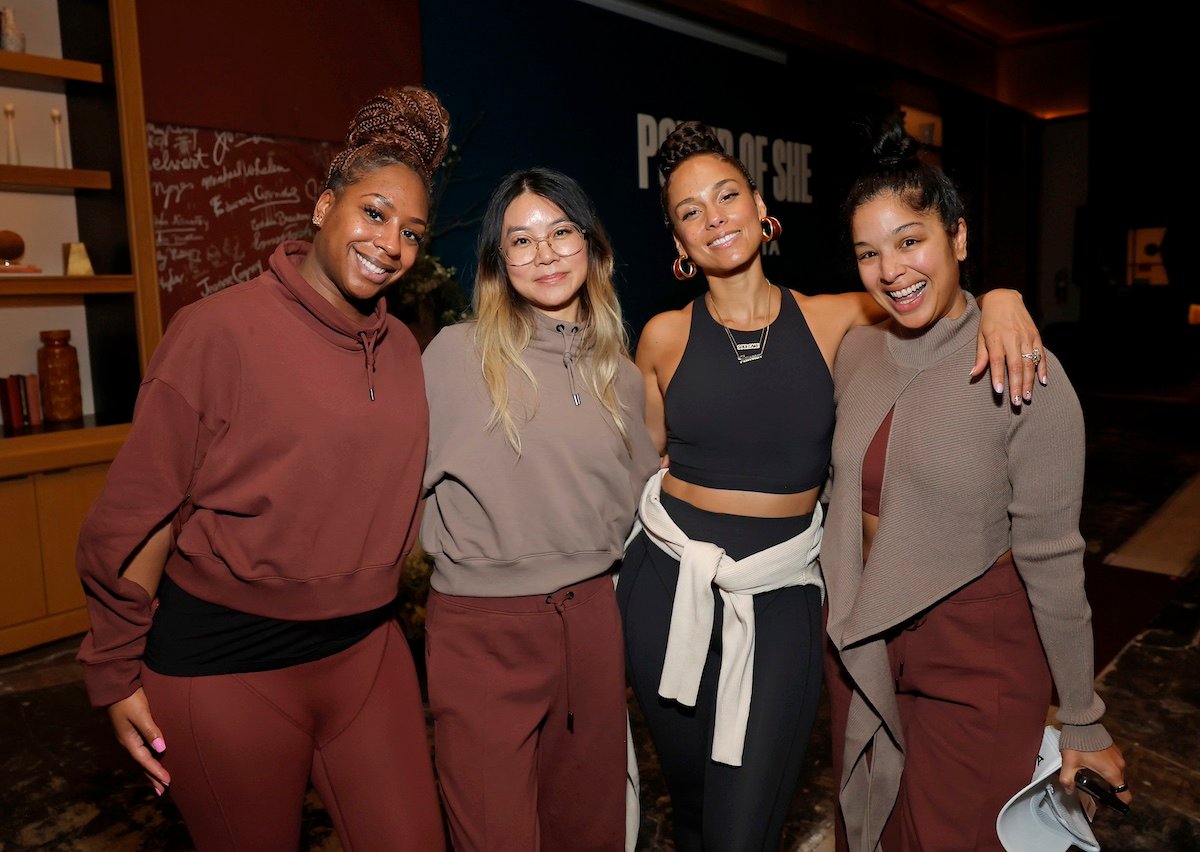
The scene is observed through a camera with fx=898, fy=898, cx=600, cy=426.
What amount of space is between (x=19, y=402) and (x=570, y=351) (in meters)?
3.12

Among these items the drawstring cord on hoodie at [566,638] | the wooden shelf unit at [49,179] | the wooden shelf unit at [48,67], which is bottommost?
the drawstring cord on hoodie at [566,638]

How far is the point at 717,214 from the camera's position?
1.99 m

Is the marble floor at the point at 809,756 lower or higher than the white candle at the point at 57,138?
lower

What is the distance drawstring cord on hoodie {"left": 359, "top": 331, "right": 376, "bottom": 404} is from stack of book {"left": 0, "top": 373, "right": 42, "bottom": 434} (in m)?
3.02

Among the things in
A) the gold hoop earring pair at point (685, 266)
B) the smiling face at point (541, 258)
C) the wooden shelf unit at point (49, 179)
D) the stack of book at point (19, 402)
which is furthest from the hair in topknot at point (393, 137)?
the stack of book at point (19, 402)

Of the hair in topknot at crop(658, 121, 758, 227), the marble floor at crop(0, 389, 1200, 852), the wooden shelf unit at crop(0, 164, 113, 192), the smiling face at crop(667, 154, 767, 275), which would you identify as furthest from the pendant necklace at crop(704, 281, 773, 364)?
the wooden shelf unit at crop(0, 164, 113, 192)

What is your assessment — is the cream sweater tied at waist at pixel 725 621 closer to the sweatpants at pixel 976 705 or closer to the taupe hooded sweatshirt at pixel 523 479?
the taupe hooded sweatshirt at pixel 523 479

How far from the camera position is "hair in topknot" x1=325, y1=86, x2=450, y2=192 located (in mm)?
1604

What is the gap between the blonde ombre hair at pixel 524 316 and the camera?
72.1 inches

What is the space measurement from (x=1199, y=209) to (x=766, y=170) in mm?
6074

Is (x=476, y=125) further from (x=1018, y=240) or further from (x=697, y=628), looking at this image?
(x=1018, y=240)

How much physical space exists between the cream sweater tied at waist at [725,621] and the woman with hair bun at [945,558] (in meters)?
0.13

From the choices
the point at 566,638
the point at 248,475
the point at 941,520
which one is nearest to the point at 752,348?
the point at 941,520

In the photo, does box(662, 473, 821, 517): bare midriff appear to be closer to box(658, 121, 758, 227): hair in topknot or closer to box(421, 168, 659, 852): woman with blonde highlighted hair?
box(421, 168, 659, 852): woman with blonde highlighted hair
